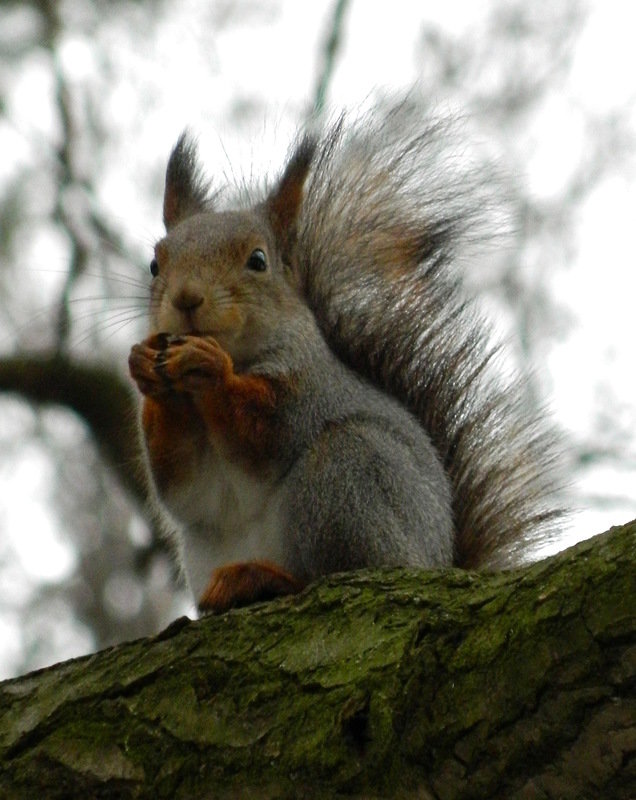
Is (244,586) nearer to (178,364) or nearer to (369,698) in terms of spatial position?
(178,364)

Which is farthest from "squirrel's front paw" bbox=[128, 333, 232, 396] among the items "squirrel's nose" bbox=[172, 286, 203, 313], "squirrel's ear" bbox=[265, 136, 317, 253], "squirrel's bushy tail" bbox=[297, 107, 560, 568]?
"squirrel's ear" bbox=[265, 136, 317, 253]

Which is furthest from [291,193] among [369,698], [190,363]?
[369,698]

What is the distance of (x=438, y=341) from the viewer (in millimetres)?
2996

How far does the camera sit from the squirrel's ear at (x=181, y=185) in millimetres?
3309

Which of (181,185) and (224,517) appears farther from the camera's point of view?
(181,185)

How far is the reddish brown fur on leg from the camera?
7.57ft

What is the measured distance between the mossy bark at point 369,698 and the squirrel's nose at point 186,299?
0.85 meters

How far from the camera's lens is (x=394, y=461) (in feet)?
8.39

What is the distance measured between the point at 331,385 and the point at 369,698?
107 cm

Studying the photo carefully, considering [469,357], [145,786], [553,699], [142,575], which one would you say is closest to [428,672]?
[553,699]

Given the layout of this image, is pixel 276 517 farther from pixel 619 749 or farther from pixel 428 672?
pixel 619 749

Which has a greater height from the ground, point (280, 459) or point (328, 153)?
point (328, 153)

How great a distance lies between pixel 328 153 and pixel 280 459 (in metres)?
1.07

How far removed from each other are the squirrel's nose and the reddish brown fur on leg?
619mm
